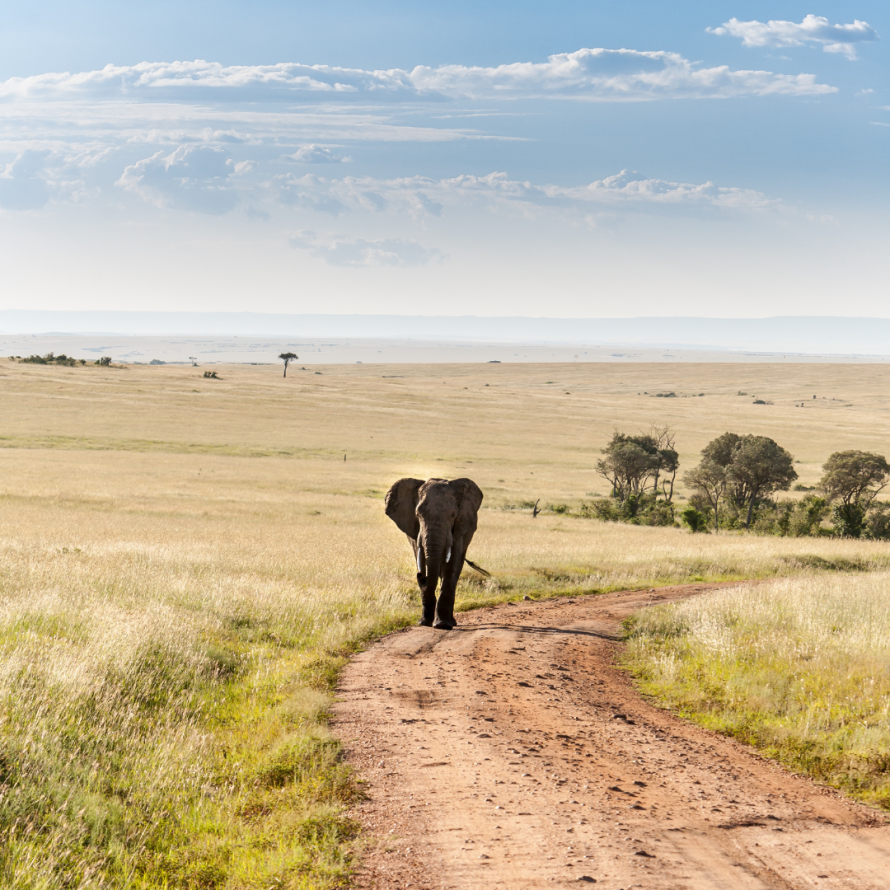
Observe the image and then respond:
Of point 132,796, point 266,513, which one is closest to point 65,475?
point 266,513

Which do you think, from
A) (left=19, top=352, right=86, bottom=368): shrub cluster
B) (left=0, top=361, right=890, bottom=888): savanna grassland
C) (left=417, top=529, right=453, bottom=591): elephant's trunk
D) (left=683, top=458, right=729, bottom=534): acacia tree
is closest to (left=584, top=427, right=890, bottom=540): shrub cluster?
(left=683, top=458, right=729, bottom=534): acacia tree

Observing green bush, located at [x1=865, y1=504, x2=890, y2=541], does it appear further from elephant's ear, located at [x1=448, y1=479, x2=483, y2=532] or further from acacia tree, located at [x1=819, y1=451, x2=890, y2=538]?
elephant's ear, located at [x1=448, y1=479, x2=483, y2=532]

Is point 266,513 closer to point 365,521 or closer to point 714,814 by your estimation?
point 365,521

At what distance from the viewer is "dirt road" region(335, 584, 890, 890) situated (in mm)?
6129

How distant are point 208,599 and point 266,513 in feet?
89.7

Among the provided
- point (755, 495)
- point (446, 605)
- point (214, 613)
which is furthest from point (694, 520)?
point (214, 613)

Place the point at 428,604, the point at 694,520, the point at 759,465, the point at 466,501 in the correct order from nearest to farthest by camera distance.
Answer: the point at 428,604, the point at 466,501, the point at 694,520, the point at 759,465

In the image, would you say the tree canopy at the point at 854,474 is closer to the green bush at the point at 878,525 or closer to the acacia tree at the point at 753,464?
the green bush at the point at 878,525

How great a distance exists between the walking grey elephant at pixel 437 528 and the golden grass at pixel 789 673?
392cm

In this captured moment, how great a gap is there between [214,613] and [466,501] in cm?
628

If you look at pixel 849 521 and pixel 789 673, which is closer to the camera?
pixel 789 673

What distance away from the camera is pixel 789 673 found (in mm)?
11211

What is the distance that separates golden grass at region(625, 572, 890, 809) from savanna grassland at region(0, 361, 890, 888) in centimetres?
223

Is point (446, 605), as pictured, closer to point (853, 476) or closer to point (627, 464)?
point (853, 476)
